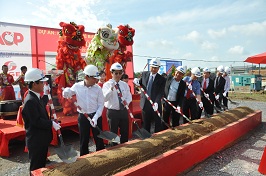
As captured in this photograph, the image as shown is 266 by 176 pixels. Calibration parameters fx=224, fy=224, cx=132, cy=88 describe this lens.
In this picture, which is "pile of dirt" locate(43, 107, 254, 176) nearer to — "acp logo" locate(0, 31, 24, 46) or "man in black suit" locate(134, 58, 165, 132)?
"man in black suit" locate(134, 58, 165, 132)

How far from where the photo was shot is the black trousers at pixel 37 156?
2.67m

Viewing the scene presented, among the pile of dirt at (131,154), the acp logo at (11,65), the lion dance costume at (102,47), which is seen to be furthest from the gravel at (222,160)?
the acp logo at (11,65)

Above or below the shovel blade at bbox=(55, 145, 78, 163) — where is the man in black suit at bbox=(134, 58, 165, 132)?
above

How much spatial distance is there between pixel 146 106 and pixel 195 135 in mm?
1078

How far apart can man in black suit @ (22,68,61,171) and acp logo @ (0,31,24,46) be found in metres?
5.36

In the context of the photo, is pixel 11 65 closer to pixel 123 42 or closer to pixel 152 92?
pixel 123 42

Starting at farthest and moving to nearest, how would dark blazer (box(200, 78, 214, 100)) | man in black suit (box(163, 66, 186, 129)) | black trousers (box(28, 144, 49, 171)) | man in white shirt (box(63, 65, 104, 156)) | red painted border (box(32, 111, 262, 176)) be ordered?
dark blazer (box(200, 78, 214, 100)), man in black suit (box(163, 66, 186, 129)), man in white shirt (box(63, 65, 104, 156)), red painted border (box(32, 111, 262, 176)), black trousers (box(28, 144, 49, 171))

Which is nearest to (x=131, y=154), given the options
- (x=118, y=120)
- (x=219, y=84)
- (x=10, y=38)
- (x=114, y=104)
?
(x=118, y=120)

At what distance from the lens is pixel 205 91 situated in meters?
6.74

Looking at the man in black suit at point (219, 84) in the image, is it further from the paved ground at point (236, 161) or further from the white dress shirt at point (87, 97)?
the white dress shirt at point (87, 97)

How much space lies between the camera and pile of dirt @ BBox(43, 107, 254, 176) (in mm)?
2606

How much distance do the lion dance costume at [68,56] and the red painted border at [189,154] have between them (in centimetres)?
342

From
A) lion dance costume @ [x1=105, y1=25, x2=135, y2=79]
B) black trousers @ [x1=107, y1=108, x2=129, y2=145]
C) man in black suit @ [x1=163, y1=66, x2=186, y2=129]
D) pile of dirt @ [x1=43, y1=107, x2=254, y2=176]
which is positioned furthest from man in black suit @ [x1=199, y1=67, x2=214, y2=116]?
black trousers @ [x1=107, y1=108, x2=129, y2=145]

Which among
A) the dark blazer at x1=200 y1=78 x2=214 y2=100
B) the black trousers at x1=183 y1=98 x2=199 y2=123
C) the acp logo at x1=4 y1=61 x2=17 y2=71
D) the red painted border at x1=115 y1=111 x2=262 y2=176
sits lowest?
the red painted border at x1=115 y1=111 x2=262 y2=176
